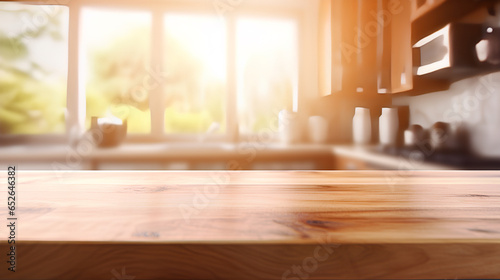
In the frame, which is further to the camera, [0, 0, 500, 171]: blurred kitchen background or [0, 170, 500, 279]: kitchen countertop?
[0, 0, 500, 171]: blurred kitchen background

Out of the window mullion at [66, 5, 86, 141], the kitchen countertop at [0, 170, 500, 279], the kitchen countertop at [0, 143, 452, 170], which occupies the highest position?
the window mullion at [66, 5, 86, 141]

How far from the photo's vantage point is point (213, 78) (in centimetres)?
73

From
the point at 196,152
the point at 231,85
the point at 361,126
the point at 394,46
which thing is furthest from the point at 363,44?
the point at 196,152

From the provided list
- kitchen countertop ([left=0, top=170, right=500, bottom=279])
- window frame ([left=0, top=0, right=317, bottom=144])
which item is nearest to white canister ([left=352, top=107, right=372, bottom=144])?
window frame ([left=0, top=0, right=317, bottom=144])

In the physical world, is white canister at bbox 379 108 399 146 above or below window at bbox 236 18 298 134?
below

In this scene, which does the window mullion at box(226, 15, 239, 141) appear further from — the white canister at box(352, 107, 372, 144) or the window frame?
the white canister at box(352, 107, 372, 144)

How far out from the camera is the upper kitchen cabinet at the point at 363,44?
71 centimetres

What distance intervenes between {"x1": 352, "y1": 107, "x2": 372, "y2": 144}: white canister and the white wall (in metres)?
0.08

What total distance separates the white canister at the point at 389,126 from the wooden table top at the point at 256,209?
0.10 m

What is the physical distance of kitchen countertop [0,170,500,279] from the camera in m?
0.31

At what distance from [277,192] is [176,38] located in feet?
1.45

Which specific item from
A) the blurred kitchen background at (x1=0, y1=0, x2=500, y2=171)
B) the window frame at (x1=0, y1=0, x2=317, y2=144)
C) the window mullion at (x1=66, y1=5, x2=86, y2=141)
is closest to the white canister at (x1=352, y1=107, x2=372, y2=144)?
the blurred kitchen background at (x1=0, y1=0, x2=500, y2=171)

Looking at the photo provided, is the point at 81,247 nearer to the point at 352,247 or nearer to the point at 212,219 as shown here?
the point at 212,219

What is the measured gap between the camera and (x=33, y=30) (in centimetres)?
69
